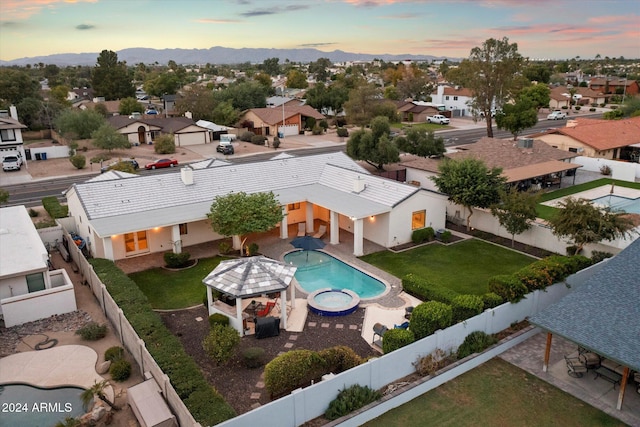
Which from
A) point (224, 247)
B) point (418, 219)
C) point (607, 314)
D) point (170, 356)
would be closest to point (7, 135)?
point (224, 247)

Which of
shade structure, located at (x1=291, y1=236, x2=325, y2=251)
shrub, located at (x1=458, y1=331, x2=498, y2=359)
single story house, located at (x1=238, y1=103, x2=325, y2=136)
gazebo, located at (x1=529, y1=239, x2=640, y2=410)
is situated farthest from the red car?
gazebo, located at (x1=529, y1=239, x2=640, y2=410)

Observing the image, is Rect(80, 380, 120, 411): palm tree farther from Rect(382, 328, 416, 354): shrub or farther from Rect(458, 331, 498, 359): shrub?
Rect(458, 331, 498, 359): shrub

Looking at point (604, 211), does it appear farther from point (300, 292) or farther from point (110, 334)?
point (110, 334)

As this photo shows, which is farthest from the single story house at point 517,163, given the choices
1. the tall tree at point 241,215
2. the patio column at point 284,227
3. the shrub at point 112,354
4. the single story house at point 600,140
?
the shrub at point 112,354

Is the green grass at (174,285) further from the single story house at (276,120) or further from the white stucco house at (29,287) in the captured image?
the single story house at (276,120)

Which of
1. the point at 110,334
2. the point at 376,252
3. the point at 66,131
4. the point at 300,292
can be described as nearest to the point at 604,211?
the point at 376,252

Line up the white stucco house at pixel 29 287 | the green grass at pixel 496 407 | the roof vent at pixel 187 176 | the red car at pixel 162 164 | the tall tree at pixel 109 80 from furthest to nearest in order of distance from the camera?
the tall tree at pixel 109 80
the red car at pixel 162 164
the roof vent at pixel 187 176
the white stucco house at pixel 29 287
the green grass at pixel 496 407
